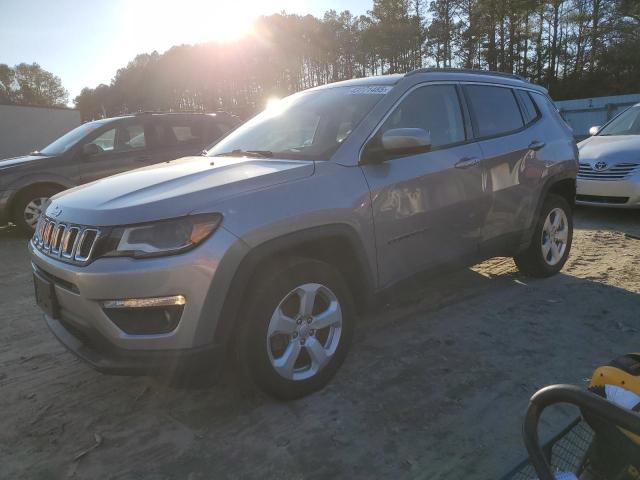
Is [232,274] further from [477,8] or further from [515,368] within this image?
[477,8]

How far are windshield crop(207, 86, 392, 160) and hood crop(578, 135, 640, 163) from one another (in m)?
5.40

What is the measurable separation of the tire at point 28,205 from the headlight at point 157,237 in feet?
19.2

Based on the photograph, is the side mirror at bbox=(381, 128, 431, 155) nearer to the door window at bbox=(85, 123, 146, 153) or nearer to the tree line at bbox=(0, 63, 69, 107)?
the door window at bbox=(85, 123, 146, 153)

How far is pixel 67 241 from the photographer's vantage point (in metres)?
2.44

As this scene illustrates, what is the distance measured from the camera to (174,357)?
7.30ft

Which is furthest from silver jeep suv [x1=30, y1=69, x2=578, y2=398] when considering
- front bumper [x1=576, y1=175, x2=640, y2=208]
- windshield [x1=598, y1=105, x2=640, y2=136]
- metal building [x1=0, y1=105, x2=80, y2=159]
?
metal building [x1=0, y1=105, x2=80, y2=159]

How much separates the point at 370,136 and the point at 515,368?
5.48 feet

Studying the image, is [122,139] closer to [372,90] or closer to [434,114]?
[372,90]

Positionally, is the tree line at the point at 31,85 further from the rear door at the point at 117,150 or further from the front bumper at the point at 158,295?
the front bumper at the point at 158,295

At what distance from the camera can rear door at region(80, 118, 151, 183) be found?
7.46 m

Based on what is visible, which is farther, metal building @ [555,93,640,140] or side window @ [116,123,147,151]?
metal building @ [555,93,640,140]

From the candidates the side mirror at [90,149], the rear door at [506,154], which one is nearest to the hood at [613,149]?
the rear door at [506,154]

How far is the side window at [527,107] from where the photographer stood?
4281mm

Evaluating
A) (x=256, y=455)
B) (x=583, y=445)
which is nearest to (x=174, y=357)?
(x=256, y=455)
